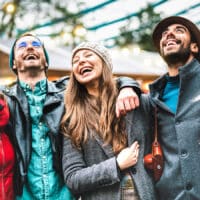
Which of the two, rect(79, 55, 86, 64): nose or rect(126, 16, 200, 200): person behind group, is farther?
rect(79, 55, 86, 64): nose

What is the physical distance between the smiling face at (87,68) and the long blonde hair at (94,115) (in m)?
0.05

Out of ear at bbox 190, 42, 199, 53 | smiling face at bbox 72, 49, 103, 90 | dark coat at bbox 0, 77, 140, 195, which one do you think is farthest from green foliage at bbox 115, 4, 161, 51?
dark coat at bbox 0, 77, 140, 195

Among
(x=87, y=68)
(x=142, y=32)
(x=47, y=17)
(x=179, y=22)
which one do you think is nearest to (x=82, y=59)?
(x=87, y=68)

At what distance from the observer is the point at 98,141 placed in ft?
8.92

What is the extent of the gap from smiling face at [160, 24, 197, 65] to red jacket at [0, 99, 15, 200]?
47.0 inches

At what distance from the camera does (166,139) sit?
2.76 meters

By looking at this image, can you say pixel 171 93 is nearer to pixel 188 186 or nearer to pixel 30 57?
pixel 188 186

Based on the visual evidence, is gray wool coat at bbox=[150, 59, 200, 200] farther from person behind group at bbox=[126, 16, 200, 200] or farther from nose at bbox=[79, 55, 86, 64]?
nose at bbox=[79, 55, 86, 64]

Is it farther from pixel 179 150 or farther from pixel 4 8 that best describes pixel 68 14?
pixel 179 150

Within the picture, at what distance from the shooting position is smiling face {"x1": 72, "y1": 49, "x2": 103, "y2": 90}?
9.60ft

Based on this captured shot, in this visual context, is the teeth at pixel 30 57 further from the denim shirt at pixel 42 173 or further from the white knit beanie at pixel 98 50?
the denim shirt at pixel 42 173

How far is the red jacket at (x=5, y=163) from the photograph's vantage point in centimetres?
271

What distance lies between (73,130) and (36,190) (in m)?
0.49

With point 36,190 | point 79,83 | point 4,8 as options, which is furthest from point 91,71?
point 4,8
